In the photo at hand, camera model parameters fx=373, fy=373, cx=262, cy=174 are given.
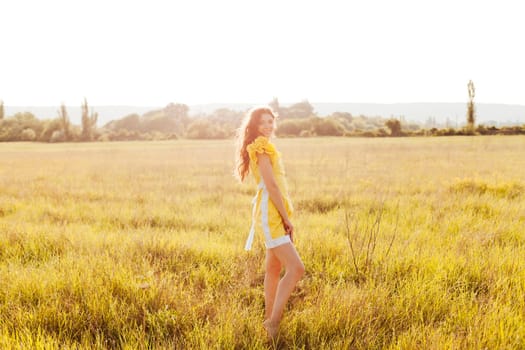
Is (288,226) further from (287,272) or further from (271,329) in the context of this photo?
(271,329)

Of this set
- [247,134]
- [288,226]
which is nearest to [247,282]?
[288,226]

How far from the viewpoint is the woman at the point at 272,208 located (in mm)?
2963

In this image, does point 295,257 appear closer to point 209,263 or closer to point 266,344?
point 266,344

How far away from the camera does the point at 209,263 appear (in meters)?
4.57

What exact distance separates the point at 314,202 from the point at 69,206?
5.58m

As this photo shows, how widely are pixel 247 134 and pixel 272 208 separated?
2.36 feet

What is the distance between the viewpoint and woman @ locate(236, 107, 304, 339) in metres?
2.96

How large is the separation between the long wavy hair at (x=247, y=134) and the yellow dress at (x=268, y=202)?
0.16 meters

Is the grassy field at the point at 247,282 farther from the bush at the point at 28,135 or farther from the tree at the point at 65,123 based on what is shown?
the bush at the point at 28,135

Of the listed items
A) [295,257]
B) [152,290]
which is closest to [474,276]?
[295,257]

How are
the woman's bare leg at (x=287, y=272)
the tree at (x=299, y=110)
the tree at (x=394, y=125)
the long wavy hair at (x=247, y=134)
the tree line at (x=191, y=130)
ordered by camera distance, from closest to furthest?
the woman's bare leg at (x=287, y=272)
the long wavy hair at (x=247, y=134)
the tree line at (x=191, y=130)
the tree at (x=394, y=125)
the tree at (x=299, y=110)

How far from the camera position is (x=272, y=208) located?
301 centimetres

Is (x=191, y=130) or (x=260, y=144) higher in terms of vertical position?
(x=191, y=130)

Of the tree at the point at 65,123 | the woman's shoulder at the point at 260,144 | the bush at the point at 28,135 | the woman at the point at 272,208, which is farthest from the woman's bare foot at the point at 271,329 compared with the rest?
the bush at the point at 28,135
